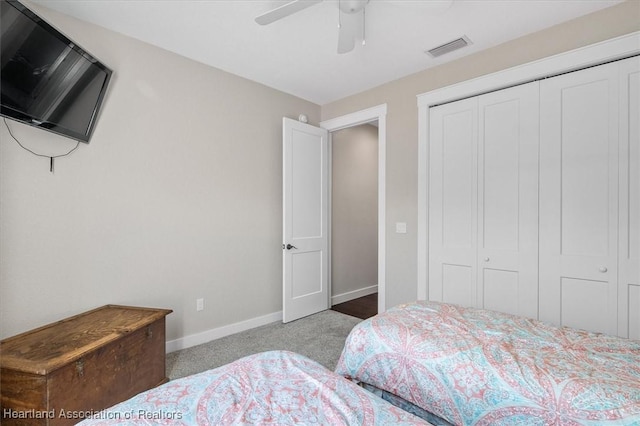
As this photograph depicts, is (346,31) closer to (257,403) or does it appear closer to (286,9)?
(286,9)

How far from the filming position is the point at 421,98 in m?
3.12

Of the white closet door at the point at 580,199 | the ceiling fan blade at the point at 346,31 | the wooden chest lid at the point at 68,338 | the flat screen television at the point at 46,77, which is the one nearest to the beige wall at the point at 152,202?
the flat screen television at the point at 46,77

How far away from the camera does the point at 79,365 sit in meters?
1.60

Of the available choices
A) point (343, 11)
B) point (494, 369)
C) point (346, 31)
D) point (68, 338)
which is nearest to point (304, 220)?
point (346, 31)

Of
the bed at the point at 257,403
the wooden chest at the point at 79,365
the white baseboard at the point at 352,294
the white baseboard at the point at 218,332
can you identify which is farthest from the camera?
the white baseboard at the point at 352,294

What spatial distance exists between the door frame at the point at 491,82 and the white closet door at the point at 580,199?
80 mm

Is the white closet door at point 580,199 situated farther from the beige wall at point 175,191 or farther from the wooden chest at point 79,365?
the wooden chest at point 79,365

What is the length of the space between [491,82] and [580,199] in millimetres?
1160

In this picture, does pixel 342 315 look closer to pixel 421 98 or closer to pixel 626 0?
pixel 421 98

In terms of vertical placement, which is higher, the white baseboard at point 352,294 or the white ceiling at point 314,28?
the white ceiling at point 314,28

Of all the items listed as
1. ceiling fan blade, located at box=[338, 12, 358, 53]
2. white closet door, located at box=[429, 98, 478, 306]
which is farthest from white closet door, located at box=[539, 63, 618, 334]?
ceiling fan blade, located at box=[338, 12, 358, 53]

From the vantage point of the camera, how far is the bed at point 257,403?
Result: 0.89m

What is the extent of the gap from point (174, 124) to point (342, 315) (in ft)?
8.96

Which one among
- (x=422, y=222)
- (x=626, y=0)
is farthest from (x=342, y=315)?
(x=626, y=0)
